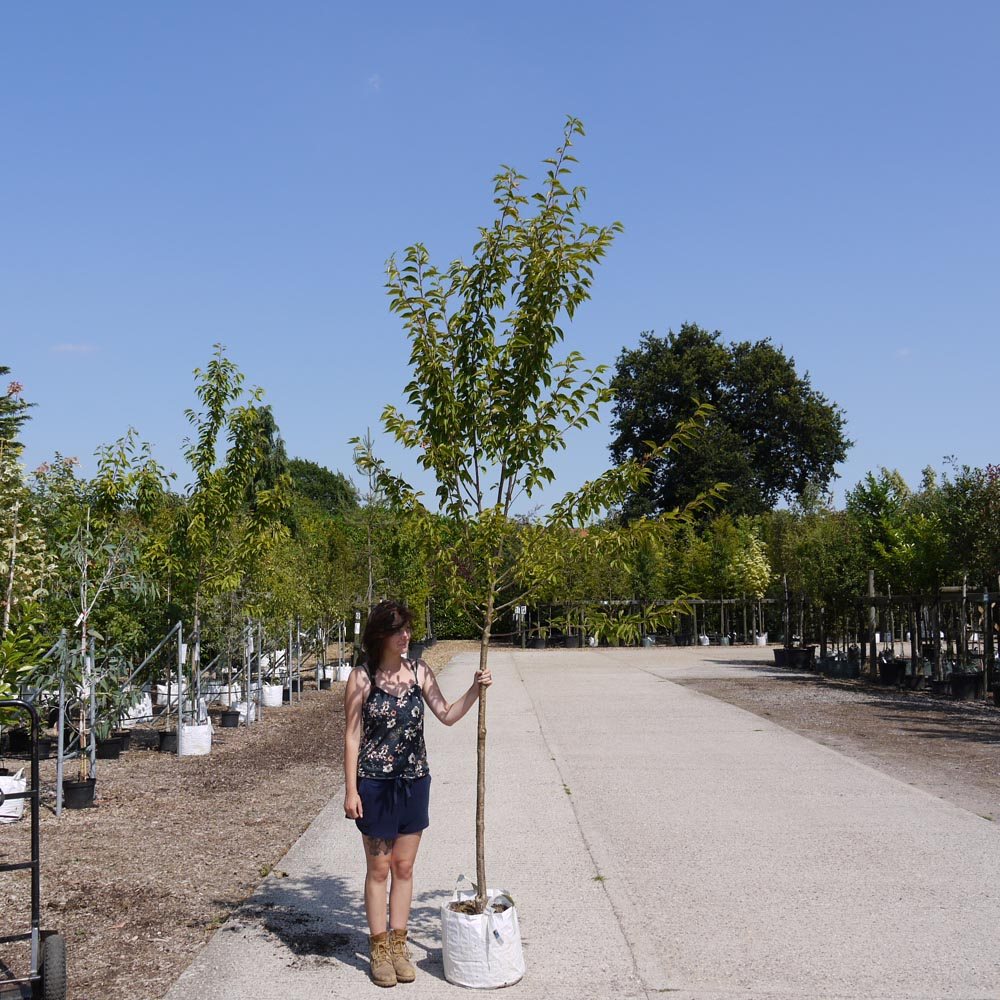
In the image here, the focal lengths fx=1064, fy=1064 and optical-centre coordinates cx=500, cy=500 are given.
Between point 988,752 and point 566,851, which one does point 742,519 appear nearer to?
point 988,752

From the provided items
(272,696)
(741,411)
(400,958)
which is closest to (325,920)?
(400,958)

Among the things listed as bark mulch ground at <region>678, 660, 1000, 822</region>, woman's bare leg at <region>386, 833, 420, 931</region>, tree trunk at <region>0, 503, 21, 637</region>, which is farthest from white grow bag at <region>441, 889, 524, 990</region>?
bark mulch ground at <region>678, 660, 1000, 822</region>

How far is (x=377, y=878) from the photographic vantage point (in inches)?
180

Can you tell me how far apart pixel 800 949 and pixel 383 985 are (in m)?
1.91

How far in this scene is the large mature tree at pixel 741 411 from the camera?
5075 cm

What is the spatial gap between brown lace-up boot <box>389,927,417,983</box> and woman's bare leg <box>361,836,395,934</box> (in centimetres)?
6

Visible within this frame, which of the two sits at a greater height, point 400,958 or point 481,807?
point 481,807

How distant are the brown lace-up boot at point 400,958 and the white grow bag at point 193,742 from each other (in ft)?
26.5

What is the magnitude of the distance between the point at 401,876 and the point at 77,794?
5203mm

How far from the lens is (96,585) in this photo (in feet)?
37.1

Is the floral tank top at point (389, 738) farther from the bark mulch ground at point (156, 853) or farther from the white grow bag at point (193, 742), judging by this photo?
the white grow bag at point (193, 742)

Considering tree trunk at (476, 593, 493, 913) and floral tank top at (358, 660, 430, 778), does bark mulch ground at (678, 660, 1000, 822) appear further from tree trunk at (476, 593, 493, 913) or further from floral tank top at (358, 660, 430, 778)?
floral tank top at (358, 660, 430, 778)

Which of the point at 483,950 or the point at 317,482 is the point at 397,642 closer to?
the point at 483,950

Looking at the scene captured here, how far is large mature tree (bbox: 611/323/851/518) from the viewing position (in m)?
50.8
